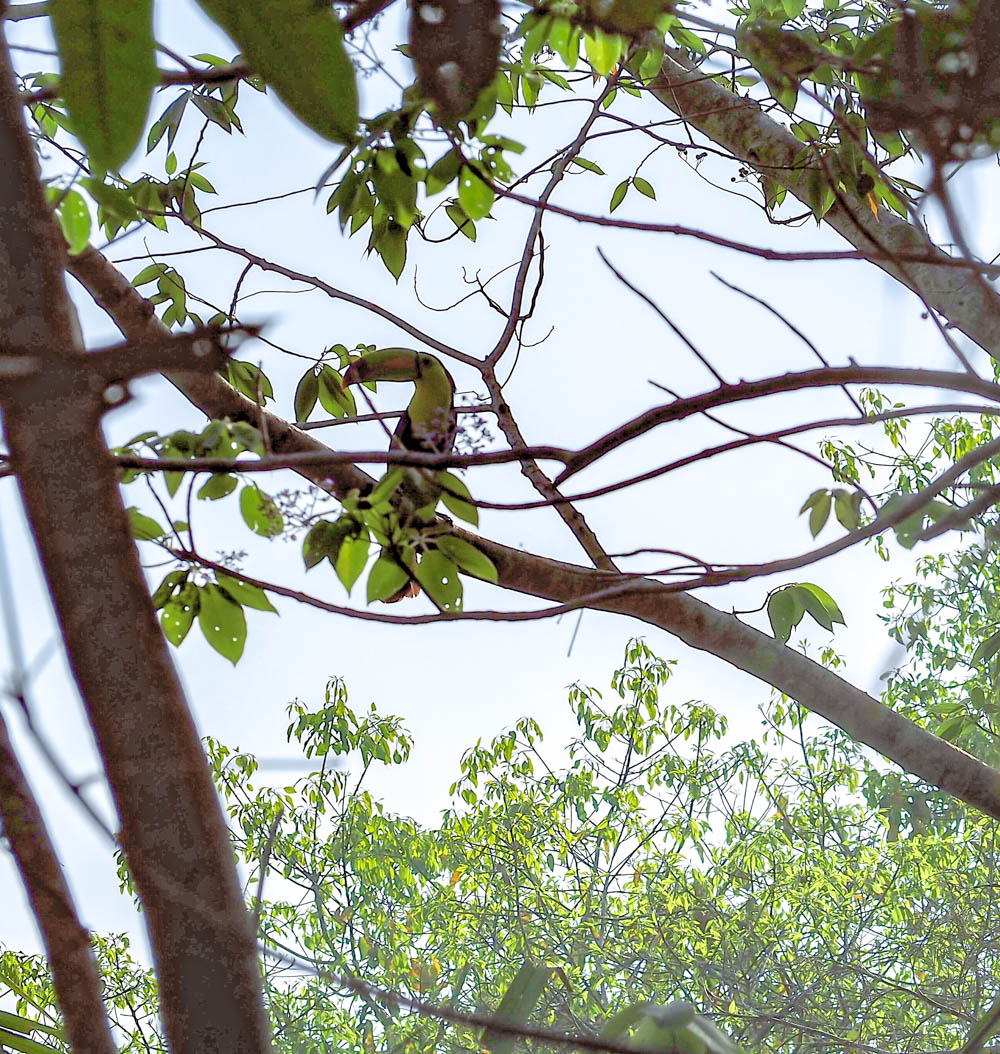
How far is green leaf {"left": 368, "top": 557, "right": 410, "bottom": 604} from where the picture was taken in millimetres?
371

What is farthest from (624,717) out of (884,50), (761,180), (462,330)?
(884,50)

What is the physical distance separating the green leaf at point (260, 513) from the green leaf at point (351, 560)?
0.09ft

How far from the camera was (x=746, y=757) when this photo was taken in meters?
2.61

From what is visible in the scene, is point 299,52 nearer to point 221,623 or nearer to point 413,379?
point 221,623

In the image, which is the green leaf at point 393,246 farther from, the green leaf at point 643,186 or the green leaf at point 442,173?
the green leaf at point 643,186

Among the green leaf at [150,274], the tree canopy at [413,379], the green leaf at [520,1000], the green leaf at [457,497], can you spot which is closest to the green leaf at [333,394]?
the tree canopy at [413,379]

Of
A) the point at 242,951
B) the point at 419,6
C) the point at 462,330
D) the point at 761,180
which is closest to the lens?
the point at 242,951

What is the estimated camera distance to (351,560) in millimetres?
364

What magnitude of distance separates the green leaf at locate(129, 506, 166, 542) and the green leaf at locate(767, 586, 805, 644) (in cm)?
41

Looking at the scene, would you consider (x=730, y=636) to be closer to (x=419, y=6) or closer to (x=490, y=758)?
(x=419, y=6)

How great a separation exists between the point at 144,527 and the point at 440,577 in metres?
0.12

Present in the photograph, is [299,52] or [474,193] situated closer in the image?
[299,52]

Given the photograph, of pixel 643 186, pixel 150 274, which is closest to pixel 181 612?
pixel 150 274

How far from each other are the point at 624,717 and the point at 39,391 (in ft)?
7.76
